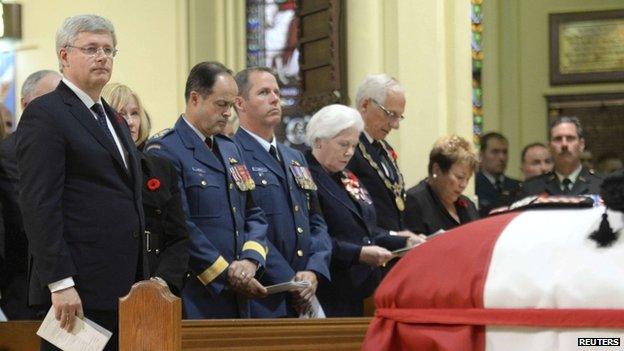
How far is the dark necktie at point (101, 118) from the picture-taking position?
382cm

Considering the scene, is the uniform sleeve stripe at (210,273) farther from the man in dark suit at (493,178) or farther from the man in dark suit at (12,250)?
the man in dark suit at (493,178)

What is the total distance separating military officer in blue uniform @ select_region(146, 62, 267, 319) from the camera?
4492 millimetres

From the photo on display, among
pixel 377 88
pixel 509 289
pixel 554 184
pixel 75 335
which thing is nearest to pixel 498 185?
pixel 554 184

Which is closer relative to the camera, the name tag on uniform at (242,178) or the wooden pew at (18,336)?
the wooden pew at (18,336)

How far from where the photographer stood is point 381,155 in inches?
233

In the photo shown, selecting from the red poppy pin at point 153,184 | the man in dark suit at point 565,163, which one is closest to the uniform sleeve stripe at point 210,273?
the red poppy pin at point 153,184

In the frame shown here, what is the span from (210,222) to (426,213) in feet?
5.68

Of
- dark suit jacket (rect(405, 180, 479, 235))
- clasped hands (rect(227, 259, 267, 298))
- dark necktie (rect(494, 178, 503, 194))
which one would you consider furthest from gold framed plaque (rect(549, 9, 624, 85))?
clasped hands (rect(227, 259, 267, 298))

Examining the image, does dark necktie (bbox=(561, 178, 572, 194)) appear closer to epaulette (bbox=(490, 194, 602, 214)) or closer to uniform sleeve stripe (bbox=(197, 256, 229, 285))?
uniform sleeve stripe (bbox=(197, 256, 229, 285))

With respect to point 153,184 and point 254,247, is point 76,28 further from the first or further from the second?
point 254,247

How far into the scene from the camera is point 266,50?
9.56 m

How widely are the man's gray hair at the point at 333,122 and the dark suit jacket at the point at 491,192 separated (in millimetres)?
3037

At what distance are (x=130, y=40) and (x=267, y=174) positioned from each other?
14.1ft

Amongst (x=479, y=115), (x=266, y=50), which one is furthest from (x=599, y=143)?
(x=266, y=50)
